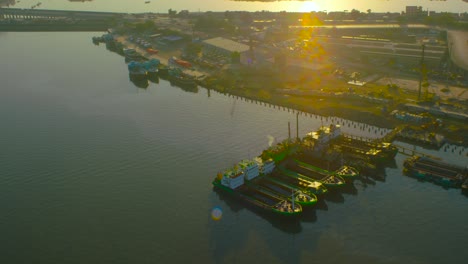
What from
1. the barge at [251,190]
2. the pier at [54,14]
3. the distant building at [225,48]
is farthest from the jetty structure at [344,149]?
the pier at [54,14]

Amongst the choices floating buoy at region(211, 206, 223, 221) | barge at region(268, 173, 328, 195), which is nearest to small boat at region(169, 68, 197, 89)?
barge at region(268, 173, 328, 195)

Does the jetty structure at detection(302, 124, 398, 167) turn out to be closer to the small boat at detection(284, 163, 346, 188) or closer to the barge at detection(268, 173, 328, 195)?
the small boat at detection(284, 163, 346, 188)

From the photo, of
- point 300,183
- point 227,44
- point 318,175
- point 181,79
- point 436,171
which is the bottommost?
point 300,183

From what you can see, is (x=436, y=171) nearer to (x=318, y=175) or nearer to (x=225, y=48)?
(x=318, y=175)

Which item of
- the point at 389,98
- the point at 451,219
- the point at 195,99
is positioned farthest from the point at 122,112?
the point at 451,219

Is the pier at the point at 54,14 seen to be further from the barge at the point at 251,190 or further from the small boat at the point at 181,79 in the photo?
the barge at the point at 251,190

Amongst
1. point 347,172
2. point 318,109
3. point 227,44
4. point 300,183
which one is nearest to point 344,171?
point 347,172

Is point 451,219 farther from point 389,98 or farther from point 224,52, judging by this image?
point 224,52
